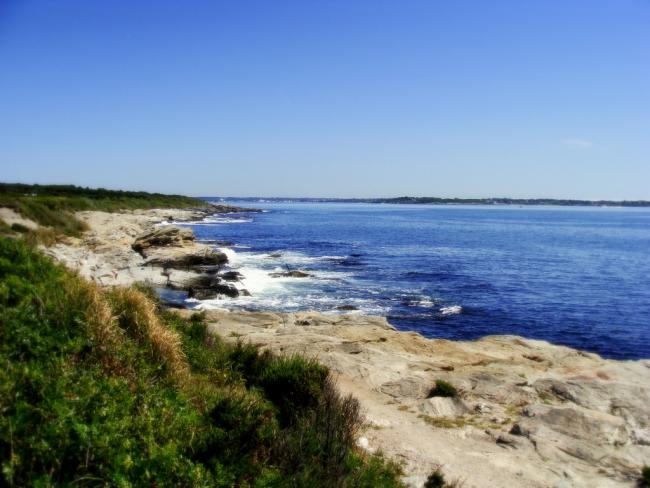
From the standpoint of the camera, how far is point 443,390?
14.4 metres

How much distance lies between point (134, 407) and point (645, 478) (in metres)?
10.5

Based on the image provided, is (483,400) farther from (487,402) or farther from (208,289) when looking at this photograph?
(208,289)

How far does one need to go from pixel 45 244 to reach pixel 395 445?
101 ft

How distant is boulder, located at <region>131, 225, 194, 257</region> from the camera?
4466 centimetres

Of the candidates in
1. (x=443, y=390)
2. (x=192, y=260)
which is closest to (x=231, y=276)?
(x=192, y=260)

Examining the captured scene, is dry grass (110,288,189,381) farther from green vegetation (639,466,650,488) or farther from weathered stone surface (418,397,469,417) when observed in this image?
green vegetation (639,466,650,488)

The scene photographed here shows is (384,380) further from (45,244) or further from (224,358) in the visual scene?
(45,244)

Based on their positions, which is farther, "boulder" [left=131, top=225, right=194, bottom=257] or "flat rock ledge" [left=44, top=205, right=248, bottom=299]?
"boulder" [left=131, top=225, right=194, bottom=257]

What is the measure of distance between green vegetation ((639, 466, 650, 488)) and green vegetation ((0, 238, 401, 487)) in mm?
5466

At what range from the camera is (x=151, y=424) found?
619cm

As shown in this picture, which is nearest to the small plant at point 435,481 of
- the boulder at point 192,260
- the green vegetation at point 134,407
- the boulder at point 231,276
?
the green vegetation at point 134,407

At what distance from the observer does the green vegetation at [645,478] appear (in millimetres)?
9727

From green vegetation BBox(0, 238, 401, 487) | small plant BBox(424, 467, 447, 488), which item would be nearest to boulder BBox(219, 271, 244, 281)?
green vegetation BBox(0, 238, 401, 487)

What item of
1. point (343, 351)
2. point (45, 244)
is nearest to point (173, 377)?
point (343, 351)
